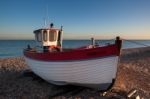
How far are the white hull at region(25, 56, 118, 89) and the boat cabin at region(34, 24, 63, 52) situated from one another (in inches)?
88.6

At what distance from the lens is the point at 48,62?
1161 cm

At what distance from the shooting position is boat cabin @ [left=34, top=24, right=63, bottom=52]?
13.8 m

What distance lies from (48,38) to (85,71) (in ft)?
15.2

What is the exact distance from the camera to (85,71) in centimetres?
1020

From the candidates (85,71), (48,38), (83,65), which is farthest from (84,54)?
(48,38)

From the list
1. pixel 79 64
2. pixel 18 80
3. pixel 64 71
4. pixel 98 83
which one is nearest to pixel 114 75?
pixel 98 83

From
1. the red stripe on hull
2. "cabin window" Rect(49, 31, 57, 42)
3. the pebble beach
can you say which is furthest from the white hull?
"cabin window" Rect(49, 31, 57, 42)

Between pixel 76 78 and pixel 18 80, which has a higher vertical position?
pixel 76 78

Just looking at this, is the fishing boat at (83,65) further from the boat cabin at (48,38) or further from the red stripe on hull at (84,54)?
the boat cabin at (48,38)

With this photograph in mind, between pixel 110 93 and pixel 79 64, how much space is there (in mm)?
2263

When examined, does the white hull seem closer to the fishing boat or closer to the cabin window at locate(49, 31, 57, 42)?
the fishing boat

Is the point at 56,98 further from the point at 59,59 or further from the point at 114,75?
the point at 114,75

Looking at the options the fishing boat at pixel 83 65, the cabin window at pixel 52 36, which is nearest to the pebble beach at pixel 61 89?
the fishing boat at pixel 83 65

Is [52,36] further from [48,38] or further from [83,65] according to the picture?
[83,65]
